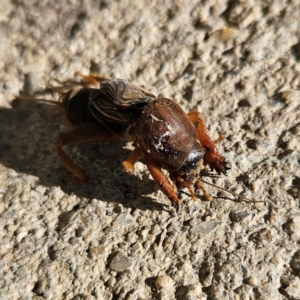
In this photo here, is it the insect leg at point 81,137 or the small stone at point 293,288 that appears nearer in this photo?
the small stone at point 293,288

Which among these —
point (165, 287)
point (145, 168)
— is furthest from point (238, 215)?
point (145, 168)

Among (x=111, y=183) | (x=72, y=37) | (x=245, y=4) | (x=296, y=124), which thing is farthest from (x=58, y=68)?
(x=296, y=124)

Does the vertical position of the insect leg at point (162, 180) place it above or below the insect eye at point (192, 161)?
below

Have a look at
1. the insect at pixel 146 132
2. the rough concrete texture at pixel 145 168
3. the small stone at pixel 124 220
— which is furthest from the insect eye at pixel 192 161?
the small stone at pixel 124 220

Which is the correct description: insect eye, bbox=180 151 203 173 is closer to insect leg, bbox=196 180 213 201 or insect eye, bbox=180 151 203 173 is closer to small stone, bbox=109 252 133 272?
insect leg, bbox=196 180 213 201

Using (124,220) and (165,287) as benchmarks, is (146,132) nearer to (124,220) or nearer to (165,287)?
(124,220)

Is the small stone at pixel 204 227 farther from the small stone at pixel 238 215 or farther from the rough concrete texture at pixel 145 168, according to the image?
the small stone at pixel 238 215

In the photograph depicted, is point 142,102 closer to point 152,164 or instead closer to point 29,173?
point 152,164
